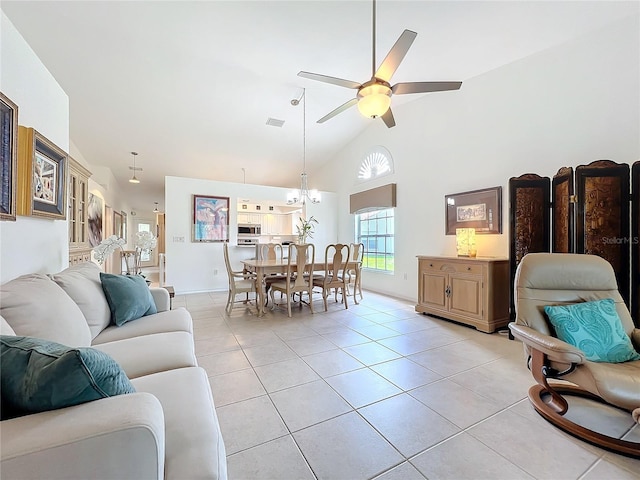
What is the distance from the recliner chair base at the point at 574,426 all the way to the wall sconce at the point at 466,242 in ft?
6.52

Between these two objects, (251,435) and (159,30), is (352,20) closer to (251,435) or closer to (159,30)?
(159,30)

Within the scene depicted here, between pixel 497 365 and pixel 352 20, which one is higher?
pixel 352 20

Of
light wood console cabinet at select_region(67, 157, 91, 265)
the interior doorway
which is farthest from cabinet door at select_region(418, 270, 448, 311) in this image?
the interior doorway

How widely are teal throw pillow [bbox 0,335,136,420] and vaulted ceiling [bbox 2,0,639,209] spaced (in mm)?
3508

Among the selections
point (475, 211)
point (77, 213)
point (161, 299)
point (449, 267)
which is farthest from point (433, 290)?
point (77, 213)

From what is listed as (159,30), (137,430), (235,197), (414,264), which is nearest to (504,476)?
(137,430)

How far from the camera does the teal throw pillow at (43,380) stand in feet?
2.49

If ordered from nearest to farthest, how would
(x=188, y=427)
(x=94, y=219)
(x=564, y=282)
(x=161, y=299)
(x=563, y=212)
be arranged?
(x=188, y=427) < (x=564, y=282) < (x=161, y=299) < (x=563, y=212) < (x=94, y=219)

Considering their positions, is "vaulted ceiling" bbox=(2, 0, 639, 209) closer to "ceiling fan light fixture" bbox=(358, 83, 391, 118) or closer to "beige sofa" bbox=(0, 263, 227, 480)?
"ceiling fan light fixture" bbox=(358, 83, 391, 118)

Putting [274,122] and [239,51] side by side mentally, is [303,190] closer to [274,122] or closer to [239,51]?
[274,122]

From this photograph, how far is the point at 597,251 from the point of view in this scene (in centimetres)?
256

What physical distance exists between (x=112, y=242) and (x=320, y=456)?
3123mm

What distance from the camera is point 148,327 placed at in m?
2.01

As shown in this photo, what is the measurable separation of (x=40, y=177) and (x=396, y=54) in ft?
9.36
